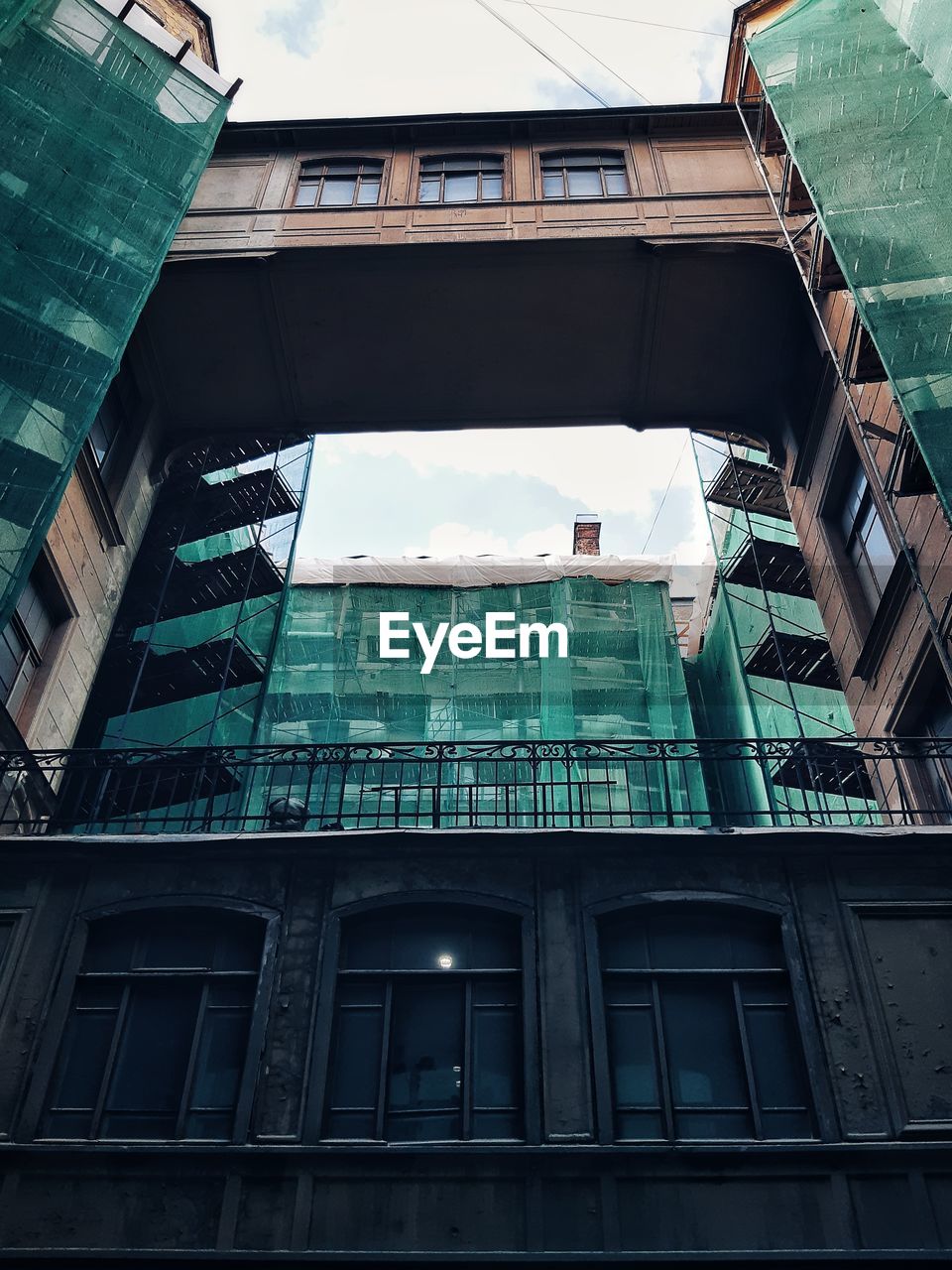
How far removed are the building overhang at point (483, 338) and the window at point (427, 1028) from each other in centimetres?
1138

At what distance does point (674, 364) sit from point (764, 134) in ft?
13.7

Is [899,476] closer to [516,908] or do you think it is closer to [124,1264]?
[516,908]

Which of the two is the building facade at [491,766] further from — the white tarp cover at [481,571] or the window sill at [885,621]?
the white tarp cover at [481,571]

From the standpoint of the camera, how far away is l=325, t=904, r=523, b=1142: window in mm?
8391

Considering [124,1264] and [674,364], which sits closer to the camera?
[124,1264]

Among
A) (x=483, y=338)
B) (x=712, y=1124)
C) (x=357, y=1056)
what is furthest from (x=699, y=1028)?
(x=483, y=338)

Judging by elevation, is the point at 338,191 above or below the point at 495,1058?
above

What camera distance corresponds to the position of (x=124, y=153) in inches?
548

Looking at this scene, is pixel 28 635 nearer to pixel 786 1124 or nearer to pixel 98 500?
pixel 98 500

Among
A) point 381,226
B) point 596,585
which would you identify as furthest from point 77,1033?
point 596,585

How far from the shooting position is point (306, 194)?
18312mm

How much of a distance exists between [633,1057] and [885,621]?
7128 mm

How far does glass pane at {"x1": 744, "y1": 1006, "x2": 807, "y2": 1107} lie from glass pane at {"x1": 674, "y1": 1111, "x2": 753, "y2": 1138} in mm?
236

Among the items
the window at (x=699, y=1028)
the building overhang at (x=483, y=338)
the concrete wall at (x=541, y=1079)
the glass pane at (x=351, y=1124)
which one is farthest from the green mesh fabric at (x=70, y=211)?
the window at (x=699, y=1028)
